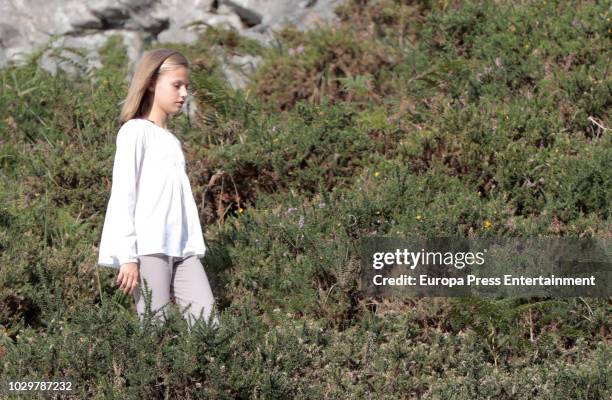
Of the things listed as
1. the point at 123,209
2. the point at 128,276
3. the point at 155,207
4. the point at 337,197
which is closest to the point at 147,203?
the point at 155,207

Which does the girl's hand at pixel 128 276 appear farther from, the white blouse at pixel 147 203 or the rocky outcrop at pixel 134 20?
the rocky outcrop at pixel 134 20

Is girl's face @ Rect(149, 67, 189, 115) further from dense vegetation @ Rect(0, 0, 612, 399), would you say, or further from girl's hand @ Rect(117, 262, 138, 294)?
dense vegetation @ Rect(0, 0, 612, 399)

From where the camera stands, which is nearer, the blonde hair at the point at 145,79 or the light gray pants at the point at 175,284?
the light gray pants at the point at 175,284

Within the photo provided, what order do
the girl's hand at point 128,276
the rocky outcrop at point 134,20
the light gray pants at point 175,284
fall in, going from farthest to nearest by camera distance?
1. the rocky outcrop at point 134,20
2. the light gray pants at point 175,284
3. the girl's hand at point 128,276

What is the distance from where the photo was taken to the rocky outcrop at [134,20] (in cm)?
1029

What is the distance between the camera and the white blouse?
16.3 feet

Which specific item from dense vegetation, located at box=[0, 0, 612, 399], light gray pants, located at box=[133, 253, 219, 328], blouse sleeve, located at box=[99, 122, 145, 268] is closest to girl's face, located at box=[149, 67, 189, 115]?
blouse sleeve, located at box=[99, 122, 145, 268]

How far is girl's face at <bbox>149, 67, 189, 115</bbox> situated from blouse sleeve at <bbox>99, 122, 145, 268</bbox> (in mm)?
330

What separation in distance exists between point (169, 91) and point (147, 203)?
667 millimetres

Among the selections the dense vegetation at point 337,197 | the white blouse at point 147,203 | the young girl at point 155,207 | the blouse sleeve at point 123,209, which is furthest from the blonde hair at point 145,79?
the dense vegetation at point 337,197

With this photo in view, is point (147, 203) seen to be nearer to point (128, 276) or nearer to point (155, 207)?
point (155, 207)

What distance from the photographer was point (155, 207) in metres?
5.07

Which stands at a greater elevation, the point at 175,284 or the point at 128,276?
the point at 128,276

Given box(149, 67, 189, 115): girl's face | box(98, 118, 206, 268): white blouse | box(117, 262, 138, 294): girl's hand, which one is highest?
box(149, 67, 189, 115): girl's face
